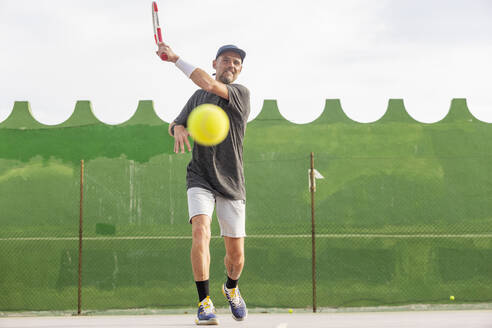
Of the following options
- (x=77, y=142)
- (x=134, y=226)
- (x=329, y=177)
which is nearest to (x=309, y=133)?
(x=329, y=177)

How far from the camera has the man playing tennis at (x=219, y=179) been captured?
11.3 feet

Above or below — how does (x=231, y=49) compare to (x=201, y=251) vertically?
above

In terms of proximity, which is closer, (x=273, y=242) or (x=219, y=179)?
(x=219, y=179)

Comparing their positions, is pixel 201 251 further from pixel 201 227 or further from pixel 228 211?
pixel 228 211

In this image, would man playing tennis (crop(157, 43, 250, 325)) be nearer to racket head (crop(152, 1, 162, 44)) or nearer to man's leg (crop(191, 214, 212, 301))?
man's leg (crop(191, 214, 212, 301))

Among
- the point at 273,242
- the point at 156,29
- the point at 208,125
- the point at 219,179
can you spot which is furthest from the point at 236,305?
the point at 273,242

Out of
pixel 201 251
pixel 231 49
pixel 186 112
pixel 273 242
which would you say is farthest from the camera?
pixel 273 242

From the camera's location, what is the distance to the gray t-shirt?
3.56 m

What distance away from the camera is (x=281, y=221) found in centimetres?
872

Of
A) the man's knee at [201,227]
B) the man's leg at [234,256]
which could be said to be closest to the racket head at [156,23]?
the man's knee at [201,227]

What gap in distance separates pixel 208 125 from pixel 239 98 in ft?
1.30

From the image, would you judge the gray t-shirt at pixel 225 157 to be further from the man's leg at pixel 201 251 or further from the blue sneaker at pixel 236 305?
the blue sneaker at pixel 236 305

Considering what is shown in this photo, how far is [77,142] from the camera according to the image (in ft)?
29.8

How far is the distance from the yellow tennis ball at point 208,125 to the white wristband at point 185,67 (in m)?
0.28
